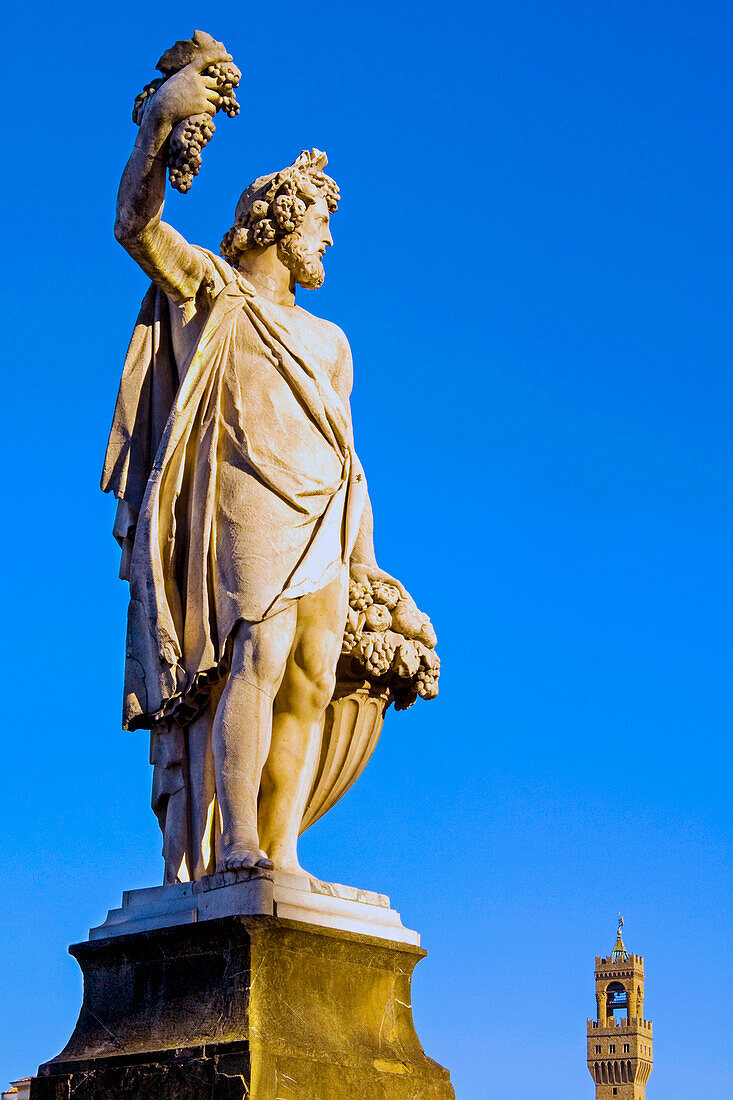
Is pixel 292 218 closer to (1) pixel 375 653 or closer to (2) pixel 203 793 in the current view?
(1) pixel 375 653

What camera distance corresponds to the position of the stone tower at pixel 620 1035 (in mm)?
150875

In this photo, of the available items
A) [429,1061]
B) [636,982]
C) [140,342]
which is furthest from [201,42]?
[636,982]

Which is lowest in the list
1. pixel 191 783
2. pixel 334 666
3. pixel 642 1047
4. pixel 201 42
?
pixel 191 783

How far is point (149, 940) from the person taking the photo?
24.7 ft

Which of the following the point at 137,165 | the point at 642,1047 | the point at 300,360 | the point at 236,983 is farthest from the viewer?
the point at 642,1047

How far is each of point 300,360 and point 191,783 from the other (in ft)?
6.60

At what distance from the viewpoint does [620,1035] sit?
15275 cm

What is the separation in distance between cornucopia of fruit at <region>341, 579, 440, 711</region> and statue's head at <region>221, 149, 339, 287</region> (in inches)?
62.5

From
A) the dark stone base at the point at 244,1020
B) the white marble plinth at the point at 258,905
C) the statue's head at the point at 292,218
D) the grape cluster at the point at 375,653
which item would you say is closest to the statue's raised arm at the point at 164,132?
the statue's head at the point at 292,218

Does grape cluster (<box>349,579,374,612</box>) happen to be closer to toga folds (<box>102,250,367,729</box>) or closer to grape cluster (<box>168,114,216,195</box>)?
toga folds (<box>102,250,367,729</box>)

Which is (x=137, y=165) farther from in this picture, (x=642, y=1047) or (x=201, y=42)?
(x=642, y=1047)

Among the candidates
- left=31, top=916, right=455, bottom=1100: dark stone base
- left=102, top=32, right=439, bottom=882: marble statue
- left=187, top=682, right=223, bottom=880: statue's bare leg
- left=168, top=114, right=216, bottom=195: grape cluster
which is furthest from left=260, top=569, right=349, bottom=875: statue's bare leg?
left=168, top=114, right=216, bottom=195: grape cluster

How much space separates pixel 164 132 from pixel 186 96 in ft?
0.59

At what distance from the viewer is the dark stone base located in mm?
7035
